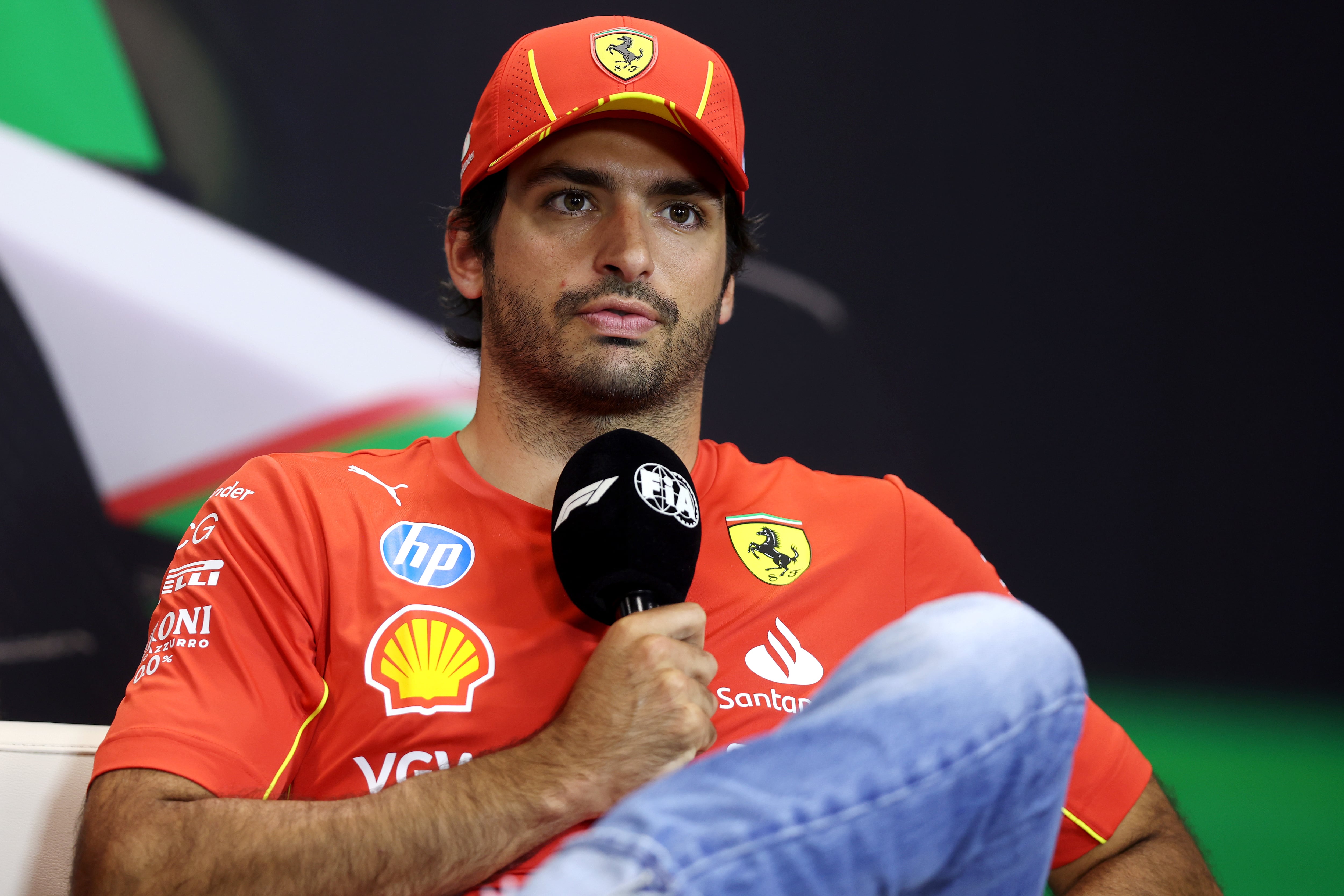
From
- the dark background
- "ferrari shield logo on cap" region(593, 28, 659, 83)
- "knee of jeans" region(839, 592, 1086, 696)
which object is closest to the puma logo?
"ferrari shield logo on cap" region(593, 28, 659, 83)

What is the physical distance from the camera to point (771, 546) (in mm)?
1146

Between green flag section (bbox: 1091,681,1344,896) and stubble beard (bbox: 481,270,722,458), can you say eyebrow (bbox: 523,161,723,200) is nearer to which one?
stubble beard (bbox: 481,270,722,458)

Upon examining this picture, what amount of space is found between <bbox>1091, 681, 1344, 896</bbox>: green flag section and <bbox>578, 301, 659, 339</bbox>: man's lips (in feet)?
3.73

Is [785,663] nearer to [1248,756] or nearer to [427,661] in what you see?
[427,661]

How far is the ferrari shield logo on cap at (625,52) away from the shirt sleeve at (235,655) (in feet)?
1.82

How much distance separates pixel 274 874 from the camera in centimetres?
80

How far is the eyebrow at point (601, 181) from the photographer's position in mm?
1141

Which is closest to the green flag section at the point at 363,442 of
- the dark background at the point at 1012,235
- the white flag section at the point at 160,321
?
the white flag section at the point at 160,321

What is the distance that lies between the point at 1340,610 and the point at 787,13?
1.42 meters

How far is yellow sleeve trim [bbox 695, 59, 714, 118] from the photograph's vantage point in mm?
1156

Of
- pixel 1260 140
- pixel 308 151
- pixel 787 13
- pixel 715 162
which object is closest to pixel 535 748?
pixel 715 162

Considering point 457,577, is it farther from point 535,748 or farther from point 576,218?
point 576,218

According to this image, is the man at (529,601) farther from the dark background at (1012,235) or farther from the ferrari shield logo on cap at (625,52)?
the dark background at (1012,235)

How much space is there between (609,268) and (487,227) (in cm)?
22
